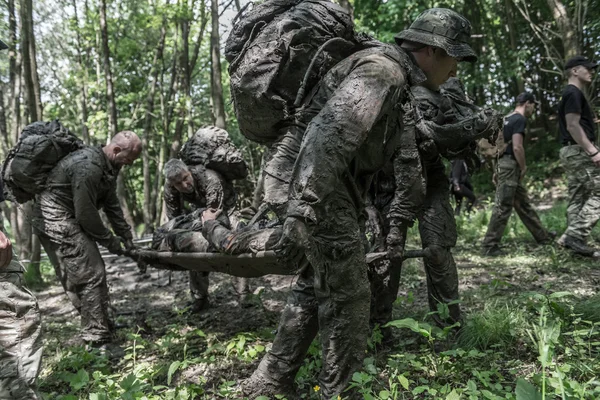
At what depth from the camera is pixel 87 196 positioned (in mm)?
4438

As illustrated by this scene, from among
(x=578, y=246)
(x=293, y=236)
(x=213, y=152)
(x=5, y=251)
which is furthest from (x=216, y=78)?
(x=293, y=236)

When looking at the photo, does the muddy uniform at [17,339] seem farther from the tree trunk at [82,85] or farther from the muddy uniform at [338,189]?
the tree trunk at [82,85]

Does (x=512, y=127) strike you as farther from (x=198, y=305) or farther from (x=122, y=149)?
(x=122, y=149)

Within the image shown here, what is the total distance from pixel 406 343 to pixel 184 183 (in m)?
3.03

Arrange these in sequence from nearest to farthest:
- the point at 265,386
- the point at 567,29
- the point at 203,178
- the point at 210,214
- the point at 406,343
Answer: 1. the point at 265,386
2. the point at 406,343
3. the point at 210,214
4. the point at 203,178
5. the point at 567,29

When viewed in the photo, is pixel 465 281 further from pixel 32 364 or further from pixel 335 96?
pixel 32 364

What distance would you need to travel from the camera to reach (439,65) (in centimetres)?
329

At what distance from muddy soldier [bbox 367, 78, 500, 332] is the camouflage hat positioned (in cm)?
55

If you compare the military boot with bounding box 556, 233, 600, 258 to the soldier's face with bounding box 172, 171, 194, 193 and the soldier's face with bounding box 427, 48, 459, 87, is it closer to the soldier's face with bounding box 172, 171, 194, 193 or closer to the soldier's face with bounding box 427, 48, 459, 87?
the soldier's face with bounding box 427, 48, 459, 87

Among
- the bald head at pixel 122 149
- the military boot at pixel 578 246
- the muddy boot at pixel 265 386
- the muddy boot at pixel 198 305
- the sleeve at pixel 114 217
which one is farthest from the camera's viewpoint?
the military boot at pixel 578 246

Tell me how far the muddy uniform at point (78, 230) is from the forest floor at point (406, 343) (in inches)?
15.8

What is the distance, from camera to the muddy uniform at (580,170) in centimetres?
571

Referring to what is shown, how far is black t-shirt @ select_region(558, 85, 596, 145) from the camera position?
5.65 metres

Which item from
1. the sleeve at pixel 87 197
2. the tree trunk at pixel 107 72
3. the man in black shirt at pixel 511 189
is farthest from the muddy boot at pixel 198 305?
the tree trunk at pixel 107 72
